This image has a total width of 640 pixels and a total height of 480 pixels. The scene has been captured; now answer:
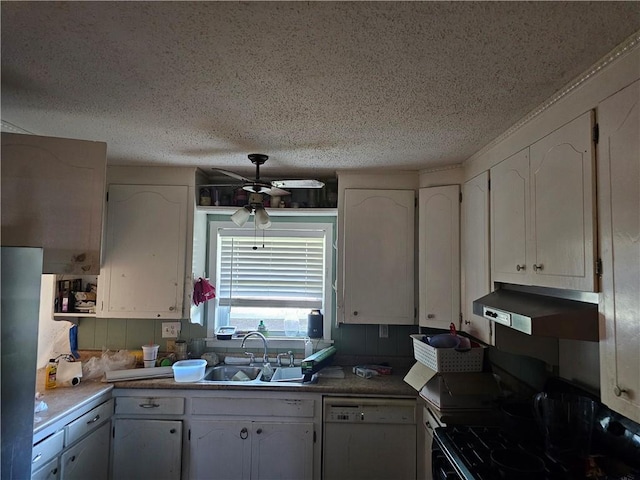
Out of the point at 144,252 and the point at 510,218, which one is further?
the point at 144,252

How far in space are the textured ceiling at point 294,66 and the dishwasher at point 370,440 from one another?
166 cm

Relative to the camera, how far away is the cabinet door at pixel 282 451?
2334 millimetres

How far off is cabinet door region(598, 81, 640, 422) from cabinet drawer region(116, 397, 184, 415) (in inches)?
89.8

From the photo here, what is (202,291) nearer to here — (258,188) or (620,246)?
(258,188)

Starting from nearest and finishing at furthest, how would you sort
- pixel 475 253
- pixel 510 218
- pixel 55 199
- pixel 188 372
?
pixel 55 199 → pixel 510 218 → pixel 475 253 → pixel 188 372

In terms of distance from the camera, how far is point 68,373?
2348 millimetres

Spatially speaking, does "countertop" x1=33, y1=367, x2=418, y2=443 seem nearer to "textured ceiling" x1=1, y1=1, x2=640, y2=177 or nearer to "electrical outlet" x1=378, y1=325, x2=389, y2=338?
"electrical outlet" x1=378, y1=325, x2=389, y2=338

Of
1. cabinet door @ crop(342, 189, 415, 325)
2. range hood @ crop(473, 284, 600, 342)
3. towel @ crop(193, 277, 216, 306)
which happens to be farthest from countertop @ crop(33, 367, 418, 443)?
range hood @ crop(473, 284, 600, 342)

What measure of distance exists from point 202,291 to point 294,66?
6.57 feet

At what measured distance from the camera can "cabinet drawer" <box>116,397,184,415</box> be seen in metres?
2.38

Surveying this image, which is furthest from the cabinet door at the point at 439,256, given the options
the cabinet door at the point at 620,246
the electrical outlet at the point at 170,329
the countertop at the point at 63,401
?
the countertop at the point at 63,401

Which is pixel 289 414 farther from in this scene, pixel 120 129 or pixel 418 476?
pixel 120 129

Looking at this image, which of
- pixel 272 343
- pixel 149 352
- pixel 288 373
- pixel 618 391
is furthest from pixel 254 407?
pixel 618 391

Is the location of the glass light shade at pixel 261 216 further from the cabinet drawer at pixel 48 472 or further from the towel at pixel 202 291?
the cabinet drawer at pixel 48 472
